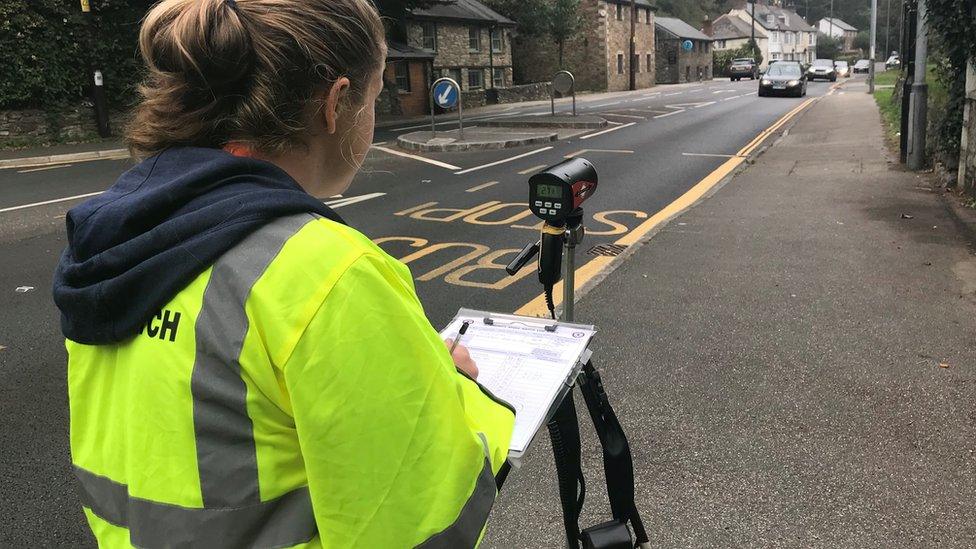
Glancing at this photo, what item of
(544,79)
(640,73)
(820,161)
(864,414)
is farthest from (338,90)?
(640,73)

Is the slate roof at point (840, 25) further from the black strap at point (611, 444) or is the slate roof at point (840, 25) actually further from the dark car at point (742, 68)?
the black strap at point (611, 444)

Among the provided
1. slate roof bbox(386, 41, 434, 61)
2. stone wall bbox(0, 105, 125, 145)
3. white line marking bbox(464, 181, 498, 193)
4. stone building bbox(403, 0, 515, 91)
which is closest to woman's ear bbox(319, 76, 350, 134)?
white line marking bbox(464, 181, 498, 193)

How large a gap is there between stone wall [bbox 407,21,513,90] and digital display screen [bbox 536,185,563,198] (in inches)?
1246

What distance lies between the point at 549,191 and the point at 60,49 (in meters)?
20.7

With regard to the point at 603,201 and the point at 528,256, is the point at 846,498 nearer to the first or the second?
the point at 528,256

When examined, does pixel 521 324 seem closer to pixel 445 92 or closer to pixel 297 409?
pixel 297 409

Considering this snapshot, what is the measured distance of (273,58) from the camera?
99 centimetres

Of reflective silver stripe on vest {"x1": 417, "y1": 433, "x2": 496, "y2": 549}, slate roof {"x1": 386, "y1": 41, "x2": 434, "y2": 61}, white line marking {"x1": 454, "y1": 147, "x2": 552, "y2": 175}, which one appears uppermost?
slate roof {"x1": 386, "y1": 41, "x2": 434, "y2": 61}

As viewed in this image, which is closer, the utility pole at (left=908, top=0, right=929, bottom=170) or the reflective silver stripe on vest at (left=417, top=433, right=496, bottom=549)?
the reflective silver stripe on vest at (left=417, top=433, right=496, bottom=549)

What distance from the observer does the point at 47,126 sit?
726 inches

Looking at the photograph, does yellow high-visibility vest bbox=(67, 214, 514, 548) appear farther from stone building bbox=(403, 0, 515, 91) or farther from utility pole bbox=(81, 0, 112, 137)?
stone building bbox=(403, 0, 515, 91)

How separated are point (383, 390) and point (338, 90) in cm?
44

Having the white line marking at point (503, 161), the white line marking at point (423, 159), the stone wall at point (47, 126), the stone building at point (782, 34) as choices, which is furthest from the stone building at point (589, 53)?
the stone building at point (782, 34)

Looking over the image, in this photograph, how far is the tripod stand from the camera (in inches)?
70.5
